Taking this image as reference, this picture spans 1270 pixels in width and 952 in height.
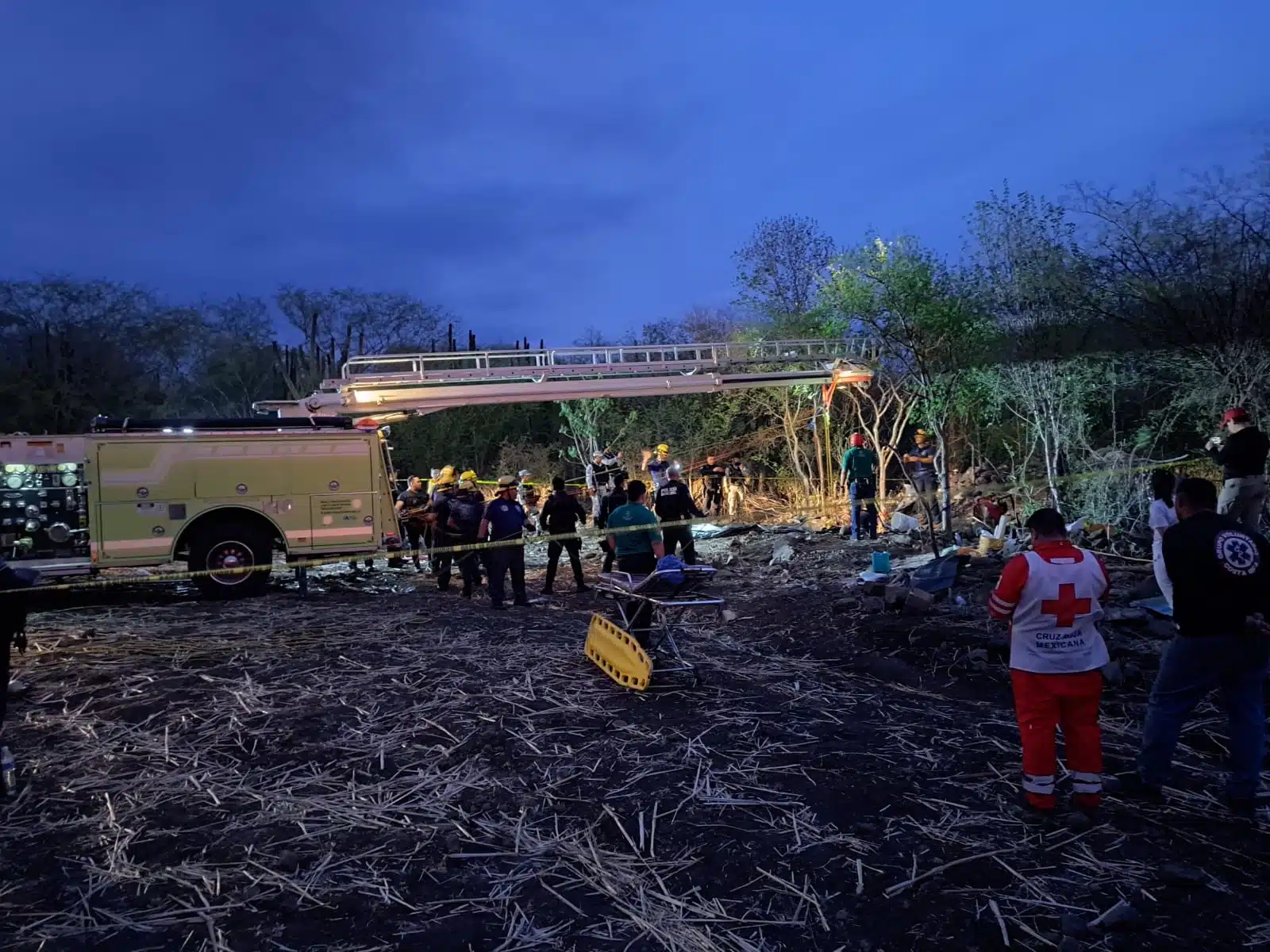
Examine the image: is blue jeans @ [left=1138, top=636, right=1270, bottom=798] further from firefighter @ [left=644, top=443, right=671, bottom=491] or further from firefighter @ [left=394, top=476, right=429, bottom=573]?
firefighter @ [left=394, top=476, right=429, bottom=573]

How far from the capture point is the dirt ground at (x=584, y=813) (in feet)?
9.99

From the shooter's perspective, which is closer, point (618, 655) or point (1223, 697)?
point (1223, 697)

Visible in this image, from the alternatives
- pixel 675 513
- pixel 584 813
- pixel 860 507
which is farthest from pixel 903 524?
pixel 584 813

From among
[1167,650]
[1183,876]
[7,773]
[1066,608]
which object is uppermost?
[1066,608]

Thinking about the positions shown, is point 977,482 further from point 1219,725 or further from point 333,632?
point 333,632

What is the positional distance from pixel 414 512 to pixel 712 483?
22.2ft

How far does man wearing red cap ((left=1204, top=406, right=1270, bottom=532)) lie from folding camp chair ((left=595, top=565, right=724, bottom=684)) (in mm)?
4419

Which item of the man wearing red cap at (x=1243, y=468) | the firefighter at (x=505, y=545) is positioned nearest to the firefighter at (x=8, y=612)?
the firefighter at (x=505, y=545)

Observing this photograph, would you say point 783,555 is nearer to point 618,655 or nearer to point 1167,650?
point 618,655

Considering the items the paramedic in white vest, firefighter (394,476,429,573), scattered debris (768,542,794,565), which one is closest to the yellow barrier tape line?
scattered debris (768,542,794,565)

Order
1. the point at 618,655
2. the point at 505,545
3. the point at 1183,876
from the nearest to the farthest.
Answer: the point at 1183,876 < the point at 618,655 < the point at 505,545

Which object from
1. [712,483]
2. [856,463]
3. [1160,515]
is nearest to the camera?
[1160,515]

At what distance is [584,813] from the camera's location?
13.0 feet

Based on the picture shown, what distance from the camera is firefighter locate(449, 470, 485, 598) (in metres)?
10.7
